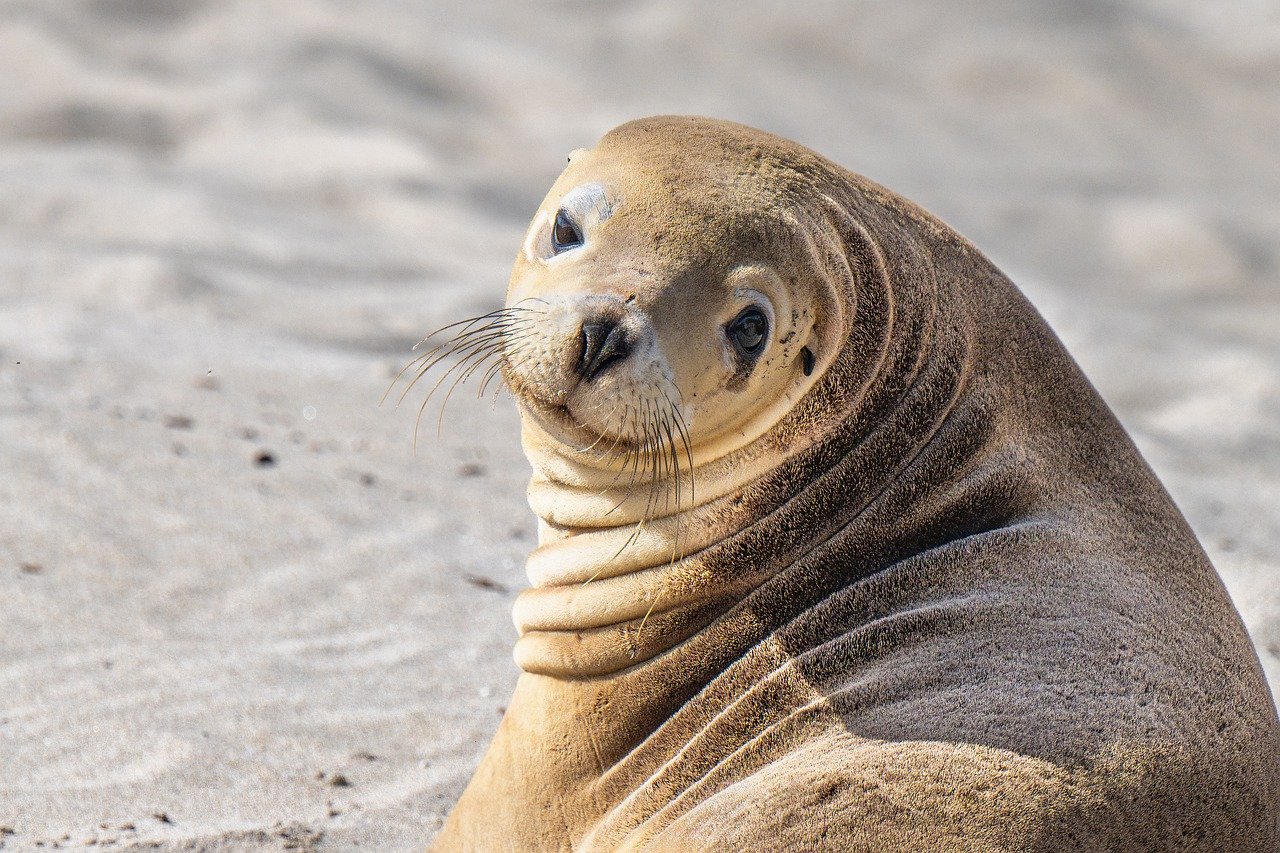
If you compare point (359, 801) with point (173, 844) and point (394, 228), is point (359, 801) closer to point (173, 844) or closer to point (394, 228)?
point (173, 844)

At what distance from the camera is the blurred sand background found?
398 centimetres

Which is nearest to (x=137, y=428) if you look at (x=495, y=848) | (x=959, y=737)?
(x=495, y=848)

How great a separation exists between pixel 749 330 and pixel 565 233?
14.8 inches

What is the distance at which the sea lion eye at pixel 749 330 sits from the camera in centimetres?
269

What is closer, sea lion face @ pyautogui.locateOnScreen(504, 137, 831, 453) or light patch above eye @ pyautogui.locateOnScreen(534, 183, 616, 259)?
sea lion face @ pyautogui.locateOnScreen(504, 137, 831, 453)

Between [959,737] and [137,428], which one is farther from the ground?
[137,428]

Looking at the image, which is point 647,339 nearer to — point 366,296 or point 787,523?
point 787,523

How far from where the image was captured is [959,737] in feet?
7.93

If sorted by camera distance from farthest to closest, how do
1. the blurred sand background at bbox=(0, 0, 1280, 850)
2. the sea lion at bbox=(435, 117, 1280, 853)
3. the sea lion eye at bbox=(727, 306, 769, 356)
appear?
the blurred sand background at bbox=(0, 0, 1280, 850) < the sea lion eye at bbox=(727, 306, 769, 356) < the sea lion at bbox=(435, 117, 1280, 853)

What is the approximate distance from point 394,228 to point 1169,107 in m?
5.93

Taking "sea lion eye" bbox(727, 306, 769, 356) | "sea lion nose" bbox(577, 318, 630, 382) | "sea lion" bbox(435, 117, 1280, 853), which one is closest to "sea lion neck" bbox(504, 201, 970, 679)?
"sea lion" bbox(435, 117, 1280, 853)

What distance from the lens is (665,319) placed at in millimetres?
2617

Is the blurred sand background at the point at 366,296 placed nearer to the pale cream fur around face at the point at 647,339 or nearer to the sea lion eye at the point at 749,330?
the pale cream fur around face at the point at 647,339

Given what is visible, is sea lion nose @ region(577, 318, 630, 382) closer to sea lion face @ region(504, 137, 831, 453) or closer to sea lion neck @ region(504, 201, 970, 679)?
sea lion face @ region(504, 137, 831, 453)
